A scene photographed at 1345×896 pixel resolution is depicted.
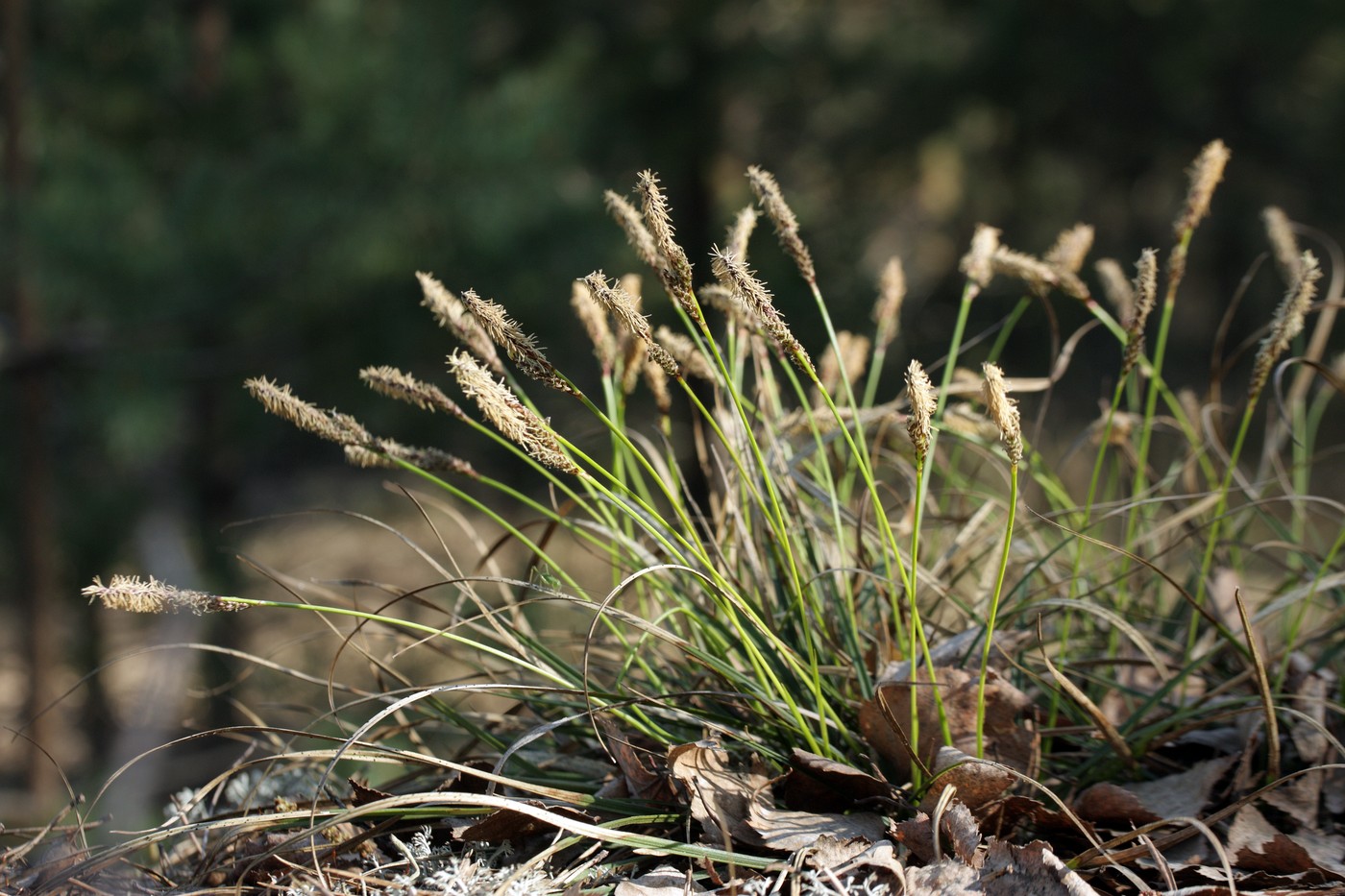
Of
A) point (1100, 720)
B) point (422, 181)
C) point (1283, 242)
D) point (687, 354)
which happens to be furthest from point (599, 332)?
point (422, 181)

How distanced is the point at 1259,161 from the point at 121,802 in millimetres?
5480

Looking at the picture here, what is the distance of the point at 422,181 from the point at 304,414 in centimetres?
280

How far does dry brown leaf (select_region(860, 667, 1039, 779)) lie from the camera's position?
810mm

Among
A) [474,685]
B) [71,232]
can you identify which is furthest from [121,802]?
[474,685]

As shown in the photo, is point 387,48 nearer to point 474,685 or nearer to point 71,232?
point 71,232

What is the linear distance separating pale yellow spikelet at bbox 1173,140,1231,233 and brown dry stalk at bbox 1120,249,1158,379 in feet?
0.60

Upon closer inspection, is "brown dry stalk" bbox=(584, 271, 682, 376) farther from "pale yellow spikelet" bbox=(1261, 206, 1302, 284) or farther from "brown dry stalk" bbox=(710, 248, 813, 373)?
"pale yellow spikelet" bbox=(1261, 206, 1302, 284)

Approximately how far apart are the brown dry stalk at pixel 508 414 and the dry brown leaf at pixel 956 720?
0.32 metres

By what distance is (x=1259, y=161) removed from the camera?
207 inches

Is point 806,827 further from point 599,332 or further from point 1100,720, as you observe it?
point 599,332

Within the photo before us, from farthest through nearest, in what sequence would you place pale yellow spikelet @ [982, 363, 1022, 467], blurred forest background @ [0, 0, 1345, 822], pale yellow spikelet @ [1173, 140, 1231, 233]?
blurred forest background @ [0, 0, 1345, 822] → pale yellow spikelet @ [1173, 140, 1231, 233] → pale yellow spikelet @ [982, 363, 1022, 467]

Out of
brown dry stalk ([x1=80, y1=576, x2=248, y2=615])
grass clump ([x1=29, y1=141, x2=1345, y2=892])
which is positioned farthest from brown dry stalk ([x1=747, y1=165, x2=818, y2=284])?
brown dry stalk ([x1=80, y1=576, x2=248, y2=615])

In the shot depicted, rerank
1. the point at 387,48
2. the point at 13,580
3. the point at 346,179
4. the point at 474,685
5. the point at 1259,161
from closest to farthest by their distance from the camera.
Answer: the point at 474,685, the point at 346,179, the point at 387,48, the point at 13,580, the point at 1259,161

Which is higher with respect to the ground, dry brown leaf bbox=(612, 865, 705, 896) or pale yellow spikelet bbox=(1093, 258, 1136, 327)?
pale yellow spikelet bbox=(1093, 258, 1136, 327)
